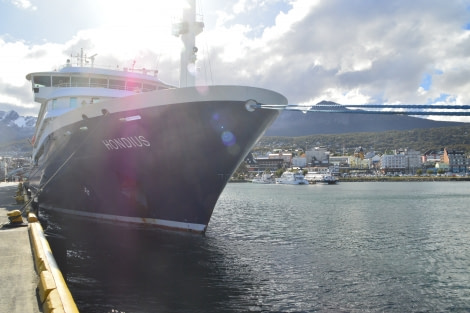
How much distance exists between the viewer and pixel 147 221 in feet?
52.3

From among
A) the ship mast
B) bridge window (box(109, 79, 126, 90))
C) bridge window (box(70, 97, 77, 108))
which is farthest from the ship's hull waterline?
bridge window (box(109, 79, 126, 90))

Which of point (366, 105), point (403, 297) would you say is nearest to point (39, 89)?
point (366, 105)

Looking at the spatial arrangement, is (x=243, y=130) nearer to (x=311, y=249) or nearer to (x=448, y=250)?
(x=311, y=249)

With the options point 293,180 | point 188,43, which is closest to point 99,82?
point 188,43

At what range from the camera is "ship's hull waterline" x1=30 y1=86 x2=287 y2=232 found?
44.4 ft

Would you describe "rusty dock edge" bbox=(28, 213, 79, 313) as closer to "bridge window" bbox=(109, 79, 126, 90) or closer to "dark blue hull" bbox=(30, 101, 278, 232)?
"dark blue hull" bbox=(30, 101, 278, 232)

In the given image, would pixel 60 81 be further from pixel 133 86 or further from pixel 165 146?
A: pixel 165 146

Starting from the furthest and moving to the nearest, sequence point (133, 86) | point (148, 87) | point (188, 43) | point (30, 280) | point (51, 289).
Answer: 1. point (148, 87)
2. point (133, 86)
3. point (188, 43)
4. point (30, 280)
5. point (51, 289)

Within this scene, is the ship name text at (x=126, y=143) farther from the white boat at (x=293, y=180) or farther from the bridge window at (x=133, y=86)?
the white boat at (x=293, y=180)

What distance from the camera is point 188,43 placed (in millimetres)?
16344

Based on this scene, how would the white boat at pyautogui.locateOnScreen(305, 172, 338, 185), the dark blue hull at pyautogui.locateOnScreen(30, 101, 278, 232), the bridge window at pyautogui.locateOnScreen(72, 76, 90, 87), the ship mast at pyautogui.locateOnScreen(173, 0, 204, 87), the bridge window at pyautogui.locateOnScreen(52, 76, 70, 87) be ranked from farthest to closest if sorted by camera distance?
the white boat at pyautogui.locateOnScreen(305, 172, 338, 185), the bridge window at pyautogui.locateOnScreen(52, 76, 70, 87), the bridge window at pyautogui.locateOnScreen(72, 76, 90, 87), the ship mast at pyautogui.locateOnScreen(173, 0, 204, 87), the dark blue hull at pyautogui.locateOnScreen(30, 101, 278, 232)

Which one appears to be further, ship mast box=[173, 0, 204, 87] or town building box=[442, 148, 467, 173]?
town building box=[442, 148, 467, 173]

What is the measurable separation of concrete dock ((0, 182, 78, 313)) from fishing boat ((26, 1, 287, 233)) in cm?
561

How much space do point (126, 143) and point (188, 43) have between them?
16.1 ft
